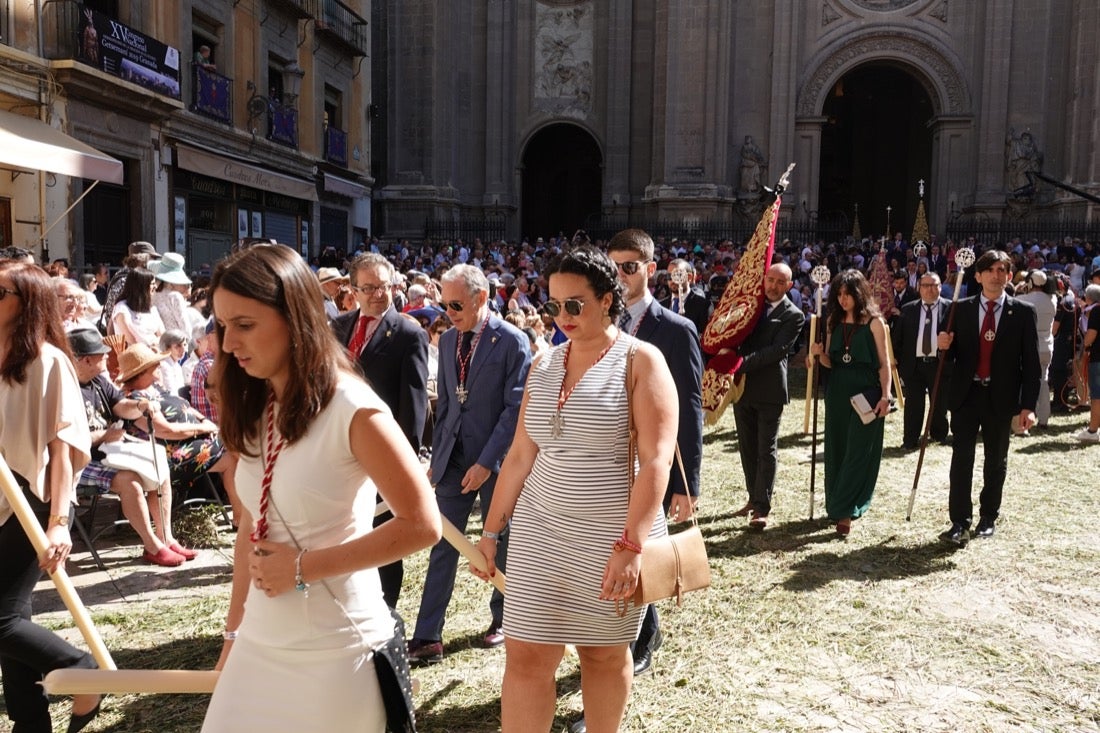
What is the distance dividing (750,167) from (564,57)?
7.63 metres

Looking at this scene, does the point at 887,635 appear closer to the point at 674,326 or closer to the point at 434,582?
the point at 674,326

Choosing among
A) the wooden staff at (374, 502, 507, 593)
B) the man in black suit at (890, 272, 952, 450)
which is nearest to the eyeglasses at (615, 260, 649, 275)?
the wooden staff at (374, 502, 507, 593)

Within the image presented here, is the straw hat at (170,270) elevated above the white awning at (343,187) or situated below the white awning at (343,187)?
below

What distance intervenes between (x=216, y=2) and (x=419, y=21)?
33.3ft

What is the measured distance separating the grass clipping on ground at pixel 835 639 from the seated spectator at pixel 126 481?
0.82m

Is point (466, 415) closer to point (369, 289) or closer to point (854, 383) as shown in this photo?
point (369, 289)

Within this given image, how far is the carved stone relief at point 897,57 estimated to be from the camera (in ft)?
93.6

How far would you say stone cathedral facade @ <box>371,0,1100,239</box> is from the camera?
27.7 metres

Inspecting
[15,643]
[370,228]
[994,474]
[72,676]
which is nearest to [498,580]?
[72,676]

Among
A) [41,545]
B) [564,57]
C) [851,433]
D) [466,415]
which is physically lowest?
[851,433]

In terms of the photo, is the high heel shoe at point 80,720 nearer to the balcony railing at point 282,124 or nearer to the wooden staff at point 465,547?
the wooden staff at point 465,547

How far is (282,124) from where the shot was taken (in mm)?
22906

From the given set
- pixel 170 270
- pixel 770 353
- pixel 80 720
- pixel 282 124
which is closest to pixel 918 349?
pixel 770 353

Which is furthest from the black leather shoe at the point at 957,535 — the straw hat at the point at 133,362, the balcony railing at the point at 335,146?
the balcony railing at the point at 335,146
